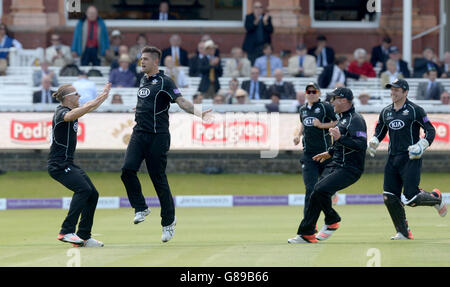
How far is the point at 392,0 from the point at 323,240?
18163mm

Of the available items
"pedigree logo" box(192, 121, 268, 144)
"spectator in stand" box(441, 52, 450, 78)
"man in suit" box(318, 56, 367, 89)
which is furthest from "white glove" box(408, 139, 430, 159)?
"spectator in stand" box(441, 52, 450, 78)

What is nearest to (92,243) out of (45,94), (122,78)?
(45,94)

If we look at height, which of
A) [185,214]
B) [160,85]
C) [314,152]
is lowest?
[185,214]

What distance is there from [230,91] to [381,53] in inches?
209

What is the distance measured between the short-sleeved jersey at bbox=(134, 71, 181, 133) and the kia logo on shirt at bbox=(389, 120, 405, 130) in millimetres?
2809

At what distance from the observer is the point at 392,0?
102 feet

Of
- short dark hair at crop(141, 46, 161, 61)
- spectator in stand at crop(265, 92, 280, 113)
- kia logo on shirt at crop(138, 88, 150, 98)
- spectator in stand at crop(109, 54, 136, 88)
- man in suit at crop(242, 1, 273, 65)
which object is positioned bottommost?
spectator in stand at crop(265, 92, 280, 113)

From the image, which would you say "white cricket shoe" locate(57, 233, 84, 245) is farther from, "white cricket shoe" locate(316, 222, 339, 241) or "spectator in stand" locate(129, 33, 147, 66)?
"spectator in stand" locate(129, 33, 147, 66)

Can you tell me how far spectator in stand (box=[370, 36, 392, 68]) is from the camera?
28.8 m

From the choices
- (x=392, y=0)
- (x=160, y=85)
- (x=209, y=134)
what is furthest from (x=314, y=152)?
(x=392, y=0)

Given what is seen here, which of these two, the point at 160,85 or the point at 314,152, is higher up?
the point at 160,85

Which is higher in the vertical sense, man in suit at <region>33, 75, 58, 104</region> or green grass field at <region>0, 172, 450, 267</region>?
man in suit at <region>33, 75, 58, 104</region>

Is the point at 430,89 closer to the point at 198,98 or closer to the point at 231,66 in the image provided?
the point at 231,66
